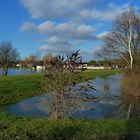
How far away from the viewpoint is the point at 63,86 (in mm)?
15141

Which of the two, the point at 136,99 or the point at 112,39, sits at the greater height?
the point at 112,39

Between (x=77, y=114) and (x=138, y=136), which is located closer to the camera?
(x=138, y=136)

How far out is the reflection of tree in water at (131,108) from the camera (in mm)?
19759

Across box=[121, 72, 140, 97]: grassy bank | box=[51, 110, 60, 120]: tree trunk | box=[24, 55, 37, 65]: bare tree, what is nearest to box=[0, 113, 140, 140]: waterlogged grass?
box=[51, 110, 60, 120]: tree trunk

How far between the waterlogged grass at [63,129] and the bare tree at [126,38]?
36721 millimetres

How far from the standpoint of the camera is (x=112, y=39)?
2168 inches

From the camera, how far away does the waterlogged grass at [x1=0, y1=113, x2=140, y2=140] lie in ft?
39.8

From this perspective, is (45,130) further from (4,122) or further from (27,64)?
(27,64)

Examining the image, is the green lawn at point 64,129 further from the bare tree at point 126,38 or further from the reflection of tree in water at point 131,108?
the bare tree at point 126,38

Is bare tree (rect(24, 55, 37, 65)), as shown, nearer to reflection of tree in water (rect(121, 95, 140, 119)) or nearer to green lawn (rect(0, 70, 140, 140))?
reflection of tree in water (rect(121, 95, 140, 119))

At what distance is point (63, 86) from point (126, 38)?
3951cm

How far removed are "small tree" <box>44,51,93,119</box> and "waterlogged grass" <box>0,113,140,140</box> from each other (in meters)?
1.08

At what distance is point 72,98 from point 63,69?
1.23m

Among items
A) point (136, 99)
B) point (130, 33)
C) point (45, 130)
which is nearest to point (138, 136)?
point (45, 130)
